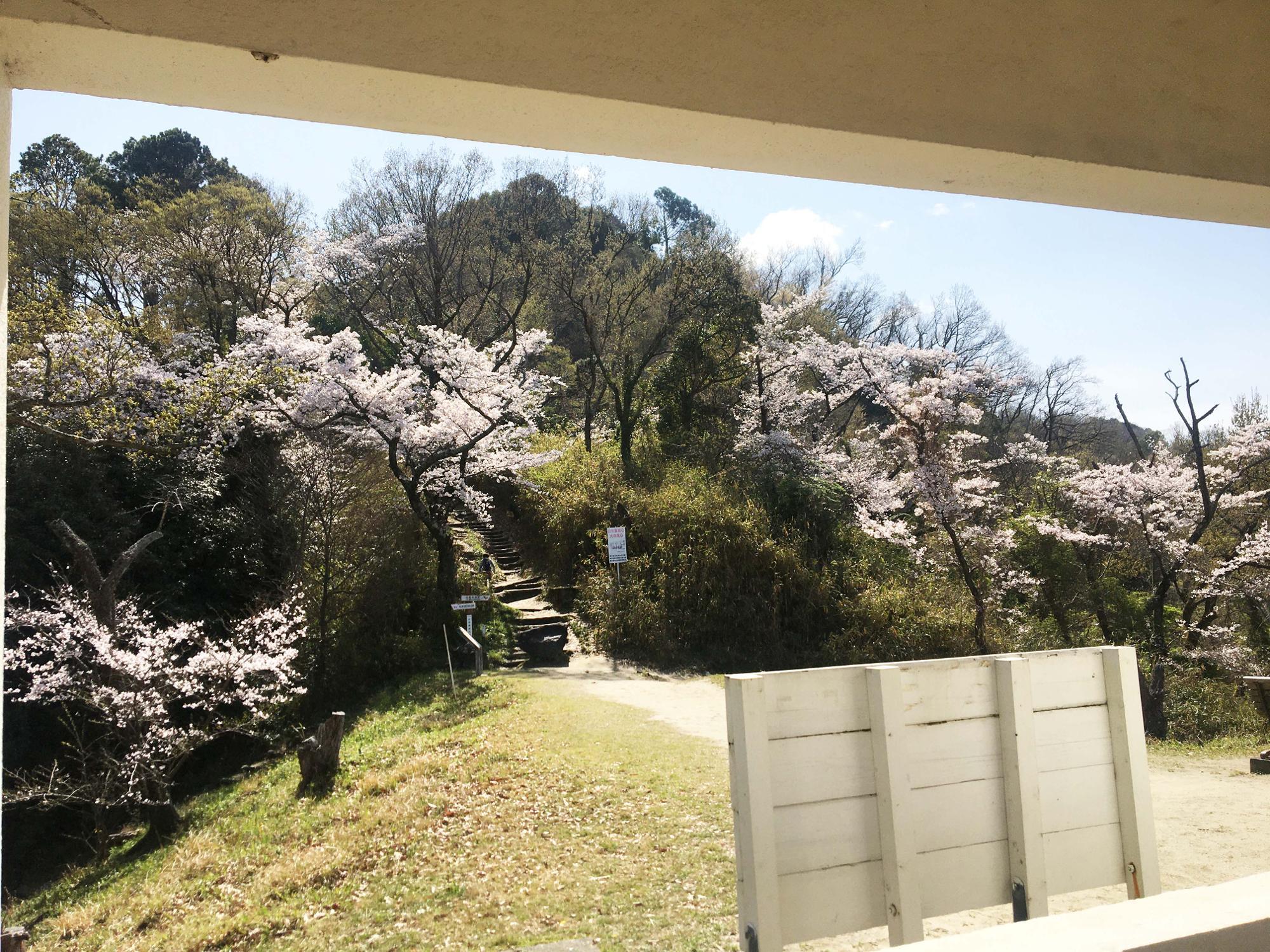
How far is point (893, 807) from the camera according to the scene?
6.73 ft

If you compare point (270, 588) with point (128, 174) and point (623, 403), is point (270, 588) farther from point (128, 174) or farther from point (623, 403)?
point (128, 174)

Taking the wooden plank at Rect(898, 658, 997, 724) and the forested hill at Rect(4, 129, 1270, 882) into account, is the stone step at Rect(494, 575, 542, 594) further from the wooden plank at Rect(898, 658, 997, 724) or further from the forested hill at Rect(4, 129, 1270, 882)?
the wooden plank at Rect(898, 658, 997, 724)

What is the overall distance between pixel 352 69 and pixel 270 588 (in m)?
9.85

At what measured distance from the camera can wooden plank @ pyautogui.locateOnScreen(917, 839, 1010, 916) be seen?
6.95ft

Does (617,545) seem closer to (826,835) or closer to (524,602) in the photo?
(524,602)

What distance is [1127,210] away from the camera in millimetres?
1418

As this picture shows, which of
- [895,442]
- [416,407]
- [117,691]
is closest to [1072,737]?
[117,691]

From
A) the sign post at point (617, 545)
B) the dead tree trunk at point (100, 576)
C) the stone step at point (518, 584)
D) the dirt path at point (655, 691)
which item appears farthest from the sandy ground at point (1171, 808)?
the dead tree trunk at point (100, 576)

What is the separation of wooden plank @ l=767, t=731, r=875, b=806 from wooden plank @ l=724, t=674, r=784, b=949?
48 millimetres

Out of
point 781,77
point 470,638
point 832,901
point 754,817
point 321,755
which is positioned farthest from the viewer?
point 470,638

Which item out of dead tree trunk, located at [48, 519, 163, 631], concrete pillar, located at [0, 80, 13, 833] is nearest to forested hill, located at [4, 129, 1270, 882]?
dead tree trunk, located at [48, 519, 163, 631]

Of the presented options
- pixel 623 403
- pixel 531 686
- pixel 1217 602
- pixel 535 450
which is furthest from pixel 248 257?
pixel 1217 602

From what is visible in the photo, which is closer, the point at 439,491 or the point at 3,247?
the point at 3,247

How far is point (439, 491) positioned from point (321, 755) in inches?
210
